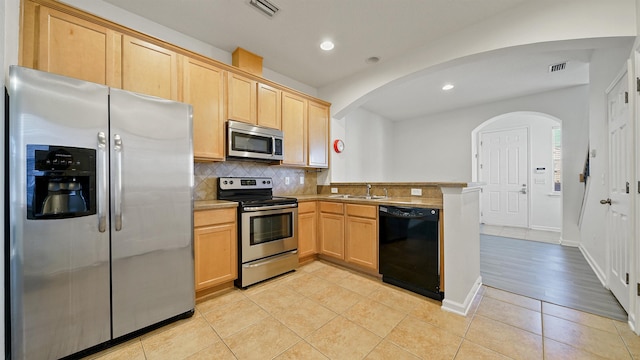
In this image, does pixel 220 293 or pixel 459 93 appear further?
pixel 459 93

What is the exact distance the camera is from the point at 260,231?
8.58ft

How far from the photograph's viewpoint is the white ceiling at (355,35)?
7.12 feet

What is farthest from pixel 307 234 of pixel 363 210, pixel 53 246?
pixel 53 246

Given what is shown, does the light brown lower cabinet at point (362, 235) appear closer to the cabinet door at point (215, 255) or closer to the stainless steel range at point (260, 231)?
the stainless steel range at point (260, 231)

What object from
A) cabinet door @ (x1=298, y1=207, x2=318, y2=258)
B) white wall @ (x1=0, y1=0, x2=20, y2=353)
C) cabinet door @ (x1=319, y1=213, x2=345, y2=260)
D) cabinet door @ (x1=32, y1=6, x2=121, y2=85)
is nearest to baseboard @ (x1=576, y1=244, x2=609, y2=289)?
cabinet door @ (x1=319, y1=213, x2=345, y2=260)

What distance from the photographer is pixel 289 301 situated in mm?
2227

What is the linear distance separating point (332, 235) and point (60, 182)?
2.52 meters

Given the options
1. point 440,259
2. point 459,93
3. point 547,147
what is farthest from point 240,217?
point 547,147

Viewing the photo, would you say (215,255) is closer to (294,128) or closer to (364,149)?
(294,128)

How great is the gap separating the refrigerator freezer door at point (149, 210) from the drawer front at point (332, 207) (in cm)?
169

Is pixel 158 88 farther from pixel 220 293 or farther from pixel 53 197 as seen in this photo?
pixel 220 293

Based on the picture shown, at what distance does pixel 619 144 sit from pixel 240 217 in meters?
3.59

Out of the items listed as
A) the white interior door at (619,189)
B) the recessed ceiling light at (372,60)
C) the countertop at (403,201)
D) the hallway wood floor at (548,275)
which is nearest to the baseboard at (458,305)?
the hallway wood floor at (548,275)

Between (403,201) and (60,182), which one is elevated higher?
(60,182)
